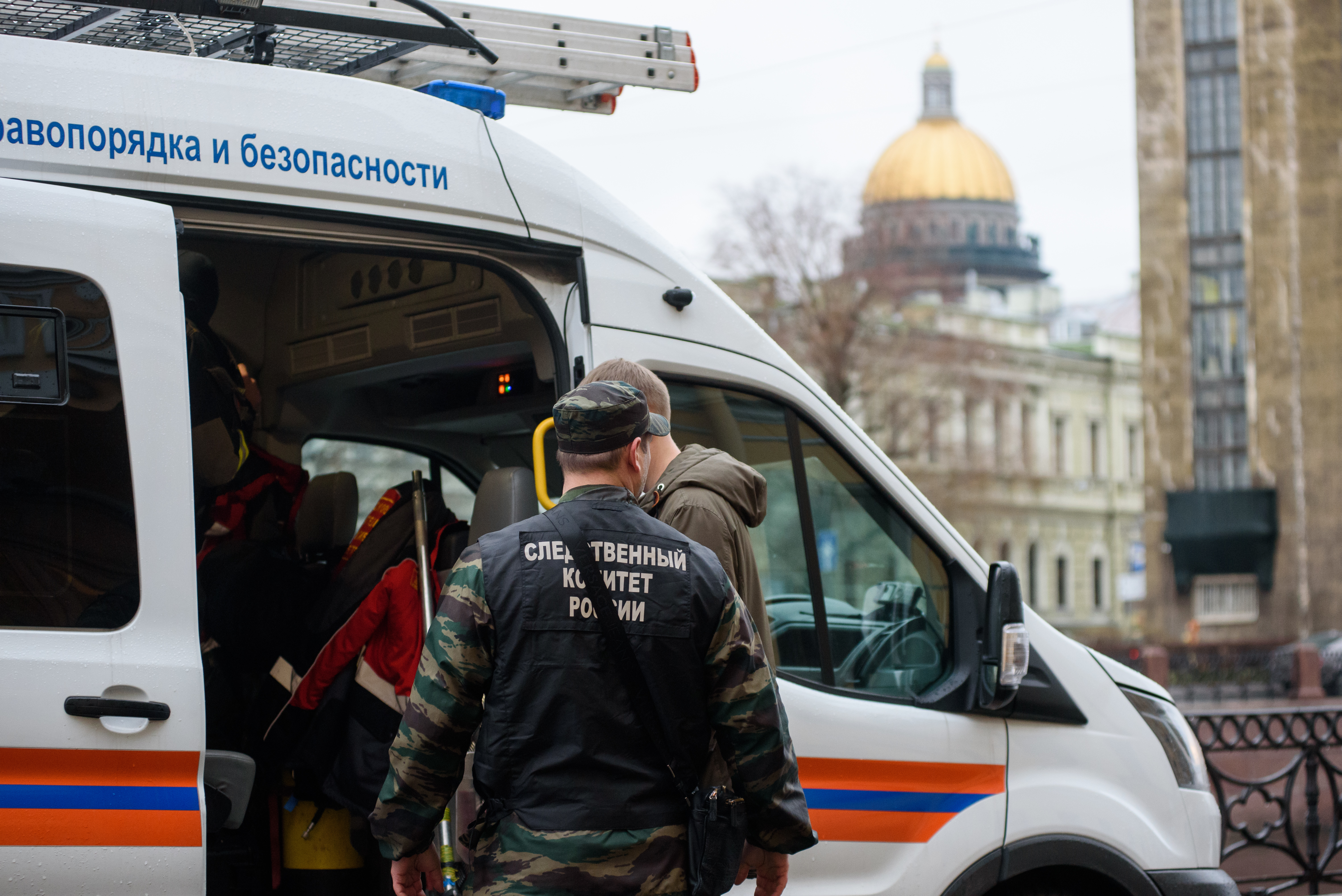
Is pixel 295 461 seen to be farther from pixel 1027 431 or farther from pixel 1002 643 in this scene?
pixel 1027 431

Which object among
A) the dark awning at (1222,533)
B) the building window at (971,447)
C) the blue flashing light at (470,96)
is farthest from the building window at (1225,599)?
the blue flashing light at (470,96)

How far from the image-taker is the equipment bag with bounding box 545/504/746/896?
2787mm

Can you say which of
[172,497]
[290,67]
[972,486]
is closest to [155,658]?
[172,497]

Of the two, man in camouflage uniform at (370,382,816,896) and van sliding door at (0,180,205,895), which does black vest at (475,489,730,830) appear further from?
van sliding door at (0,180,205,895)

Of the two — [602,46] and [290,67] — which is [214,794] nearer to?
[290,67]

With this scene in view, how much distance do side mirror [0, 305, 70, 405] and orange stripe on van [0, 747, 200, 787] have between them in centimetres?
70

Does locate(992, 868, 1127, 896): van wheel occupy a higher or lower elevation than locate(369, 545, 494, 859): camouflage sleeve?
lower

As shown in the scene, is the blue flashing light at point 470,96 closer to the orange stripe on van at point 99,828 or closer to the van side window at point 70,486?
the van side window at point 70,486

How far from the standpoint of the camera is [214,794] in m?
3.78

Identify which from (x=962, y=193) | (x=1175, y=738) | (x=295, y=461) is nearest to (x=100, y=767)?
(x=295, y=461)

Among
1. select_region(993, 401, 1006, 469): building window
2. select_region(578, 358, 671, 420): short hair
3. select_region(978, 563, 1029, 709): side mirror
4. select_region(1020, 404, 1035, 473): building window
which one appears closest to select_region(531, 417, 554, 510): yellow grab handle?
select_region(578, 358, 671, 420): short hair

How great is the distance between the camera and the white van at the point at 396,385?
3.15 m

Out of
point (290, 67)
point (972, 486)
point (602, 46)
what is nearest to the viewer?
point (290, 67)

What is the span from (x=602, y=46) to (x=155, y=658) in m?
2.13
